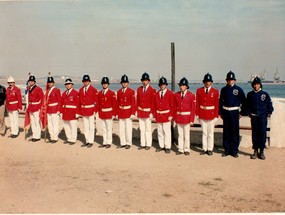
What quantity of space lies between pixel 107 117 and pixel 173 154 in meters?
1.93

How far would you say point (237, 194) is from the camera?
16.5ft

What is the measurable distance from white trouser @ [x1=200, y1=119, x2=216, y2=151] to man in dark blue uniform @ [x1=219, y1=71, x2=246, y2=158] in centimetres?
28

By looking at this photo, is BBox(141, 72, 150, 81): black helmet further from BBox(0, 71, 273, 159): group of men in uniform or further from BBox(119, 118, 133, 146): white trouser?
BBox(119, 118, 133, 146): white trouser

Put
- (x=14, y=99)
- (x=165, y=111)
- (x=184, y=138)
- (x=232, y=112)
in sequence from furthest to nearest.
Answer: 1. (x=14, y=99)
2. (x=165, y=111)
3. (x=184, y=138)
4. (x=232, y=112)

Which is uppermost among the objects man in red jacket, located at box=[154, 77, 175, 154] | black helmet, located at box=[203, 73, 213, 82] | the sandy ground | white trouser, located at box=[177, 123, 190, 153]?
black helmet, located at box=[203, 73, 213, 82]

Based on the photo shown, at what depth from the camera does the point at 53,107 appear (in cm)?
900

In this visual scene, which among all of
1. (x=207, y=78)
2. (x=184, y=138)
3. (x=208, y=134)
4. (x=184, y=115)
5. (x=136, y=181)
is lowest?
(x=136, y=181)

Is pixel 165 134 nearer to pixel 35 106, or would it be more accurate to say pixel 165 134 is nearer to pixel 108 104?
pixel 108 104

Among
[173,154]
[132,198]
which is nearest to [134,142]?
[173,154]

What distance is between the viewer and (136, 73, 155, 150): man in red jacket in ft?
26.7

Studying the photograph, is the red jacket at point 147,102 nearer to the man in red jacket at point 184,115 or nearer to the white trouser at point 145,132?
the white trouser at point 145,132

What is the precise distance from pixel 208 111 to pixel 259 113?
1065 millimetres

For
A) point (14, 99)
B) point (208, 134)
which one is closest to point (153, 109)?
point (208, 134)

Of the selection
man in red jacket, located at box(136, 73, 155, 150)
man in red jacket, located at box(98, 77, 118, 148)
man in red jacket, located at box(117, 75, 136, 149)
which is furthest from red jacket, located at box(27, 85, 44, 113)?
man in red jacket, located at box(136, 73, 155, 150)
